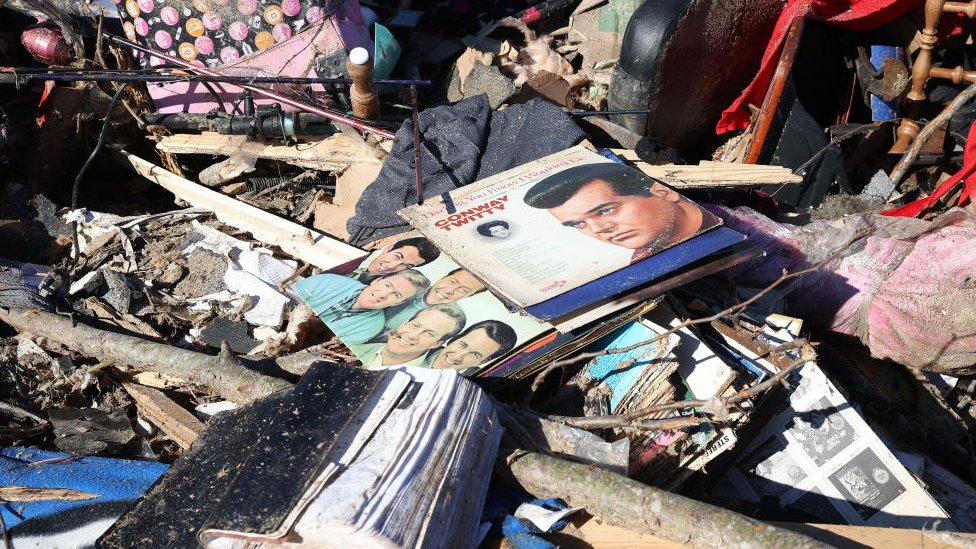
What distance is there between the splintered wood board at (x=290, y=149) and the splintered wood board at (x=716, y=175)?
127 centimetres

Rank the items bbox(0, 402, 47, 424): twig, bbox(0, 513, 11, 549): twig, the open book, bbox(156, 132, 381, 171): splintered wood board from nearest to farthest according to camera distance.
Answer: the open book, bbox(0, 513, 11, 549): twig, bbox(0, 402, 47, 424): twig, bbox(156, 132, 381, 171): splintered wood board

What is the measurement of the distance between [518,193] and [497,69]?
1.86 metres

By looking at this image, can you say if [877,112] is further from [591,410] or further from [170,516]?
[170,516]

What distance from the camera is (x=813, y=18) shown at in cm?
357

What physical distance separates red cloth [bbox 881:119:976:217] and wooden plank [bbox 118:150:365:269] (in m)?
2.36

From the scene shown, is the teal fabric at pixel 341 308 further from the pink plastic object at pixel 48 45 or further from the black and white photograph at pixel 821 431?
the pink plastic object at pixel 48 45

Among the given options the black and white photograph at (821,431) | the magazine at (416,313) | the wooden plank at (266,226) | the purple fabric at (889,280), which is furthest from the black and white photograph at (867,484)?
the wooden plank at (266,226)

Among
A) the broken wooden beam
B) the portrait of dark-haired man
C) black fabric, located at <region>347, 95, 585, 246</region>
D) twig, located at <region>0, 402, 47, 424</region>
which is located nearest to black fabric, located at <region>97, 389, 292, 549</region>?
the broken wooden beam

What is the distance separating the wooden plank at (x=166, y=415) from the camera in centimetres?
242

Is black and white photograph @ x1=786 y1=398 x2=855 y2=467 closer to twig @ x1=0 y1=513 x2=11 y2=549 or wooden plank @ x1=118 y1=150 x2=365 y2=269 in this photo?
wooden plank @ x1=118 y1=150 x2=365 y2=269

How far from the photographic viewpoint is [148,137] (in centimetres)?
411

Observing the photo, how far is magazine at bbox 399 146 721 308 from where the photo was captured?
88.7 inches

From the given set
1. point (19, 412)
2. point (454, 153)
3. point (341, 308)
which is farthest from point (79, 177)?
point (341, 308)

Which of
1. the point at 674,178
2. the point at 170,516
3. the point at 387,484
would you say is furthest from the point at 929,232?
the point at 170,516
